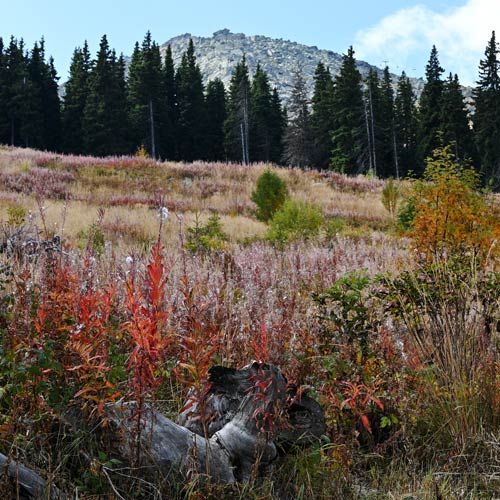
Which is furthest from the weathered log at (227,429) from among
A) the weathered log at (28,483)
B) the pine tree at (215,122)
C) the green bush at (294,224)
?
the pine tree at (215,122)

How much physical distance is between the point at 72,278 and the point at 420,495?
1.79 m

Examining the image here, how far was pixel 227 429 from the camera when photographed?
89.8 inches

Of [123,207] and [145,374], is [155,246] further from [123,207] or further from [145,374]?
[123,207]

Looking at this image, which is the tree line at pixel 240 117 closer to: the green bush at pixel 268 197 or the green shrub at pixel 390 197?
the green shrub at pixel 390 197

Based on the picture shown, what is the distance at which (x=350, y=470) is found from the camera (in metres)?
2.41

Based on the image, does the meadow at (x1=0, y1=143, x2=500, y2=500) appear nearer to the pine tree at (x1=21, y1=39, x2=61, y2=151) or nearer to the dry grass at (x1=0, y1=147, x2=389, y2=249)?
the dry grass at (x1=0, y1=147, x2=389, y2=249)

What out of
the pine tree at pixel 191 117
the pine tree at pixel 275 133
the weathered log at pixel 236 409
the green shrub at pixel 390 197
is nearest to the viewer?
the weathered log at pixel 236 409

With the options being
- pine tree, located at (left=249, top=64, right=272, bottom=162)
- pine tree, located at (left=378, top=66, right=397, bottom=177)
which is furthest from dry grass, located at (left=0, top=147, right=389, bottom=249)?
pine tree, located at (left=249, top=64, right=272, bottom=162)

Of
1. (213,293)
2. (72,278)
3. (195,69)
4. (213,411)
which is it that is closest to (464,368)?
(213,411)

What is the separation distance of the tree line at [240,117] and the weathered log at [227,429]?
44819 mm

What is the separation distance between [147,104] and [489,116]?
102ft

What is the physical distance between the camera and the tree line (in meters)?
45.7

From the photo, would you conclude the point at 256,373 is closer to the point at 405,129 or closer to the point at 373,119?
the point at 373,119

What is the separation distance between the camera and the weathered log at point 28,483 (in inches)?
68.0
